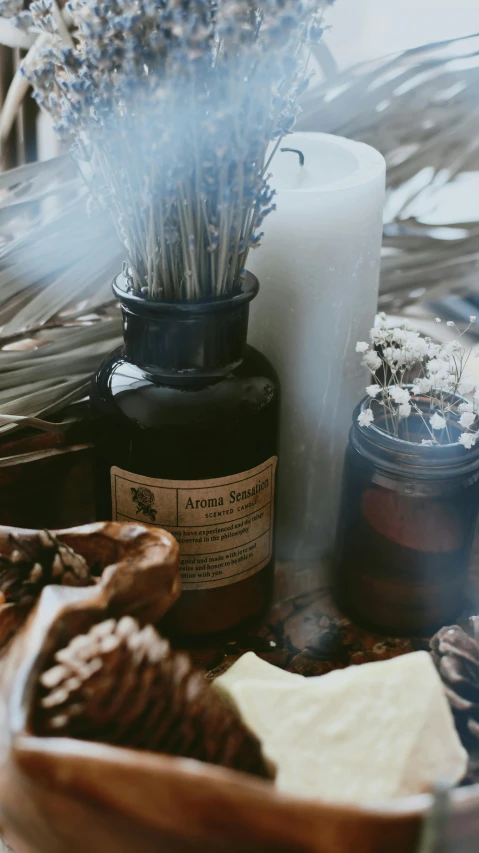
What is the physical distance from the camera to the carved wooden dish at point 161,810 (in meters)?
0.27

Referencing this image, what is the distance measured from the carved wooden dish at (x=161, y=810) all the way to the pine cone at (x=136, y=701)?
2cm

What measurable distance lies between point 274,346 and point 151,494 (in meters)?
0.14

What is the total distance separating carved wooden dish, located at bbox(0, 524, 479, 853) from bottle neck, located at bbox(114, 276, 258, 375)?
0.72 feet

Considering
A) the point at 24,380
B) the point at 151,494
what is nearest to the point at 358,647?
the point at 151,494

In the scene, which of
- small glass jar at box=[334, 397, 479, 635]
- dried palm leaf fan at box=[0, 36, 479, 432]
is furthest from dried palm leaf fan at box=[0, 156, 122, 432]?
small glass jar at box=[334, 397, 479, 635]

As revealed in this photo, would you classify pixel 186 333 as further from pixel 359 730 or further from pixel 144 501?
pixel 359 730

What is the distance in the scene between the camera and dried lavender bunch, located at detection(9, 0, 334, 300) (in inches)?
15.0

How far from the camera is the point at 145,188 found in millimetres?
424

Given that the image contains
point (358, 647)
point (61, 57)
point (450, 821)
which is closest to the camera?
point (450, 821)

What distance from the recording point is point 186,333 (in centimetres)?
47

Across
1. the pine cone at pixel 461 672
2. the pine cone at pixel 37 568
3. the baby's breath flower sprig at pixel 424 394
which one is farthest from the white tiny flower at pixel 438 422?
the pine cone at pixel 37 568

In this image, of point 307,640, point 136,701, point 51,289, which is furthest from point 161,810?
point 51,289

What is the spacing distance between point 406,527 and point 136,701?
249 mm

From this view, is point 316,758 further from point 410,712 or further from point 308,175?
point 308,175
